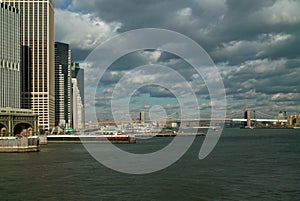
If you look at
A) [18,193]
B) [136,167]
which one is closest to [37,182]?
[18,193]

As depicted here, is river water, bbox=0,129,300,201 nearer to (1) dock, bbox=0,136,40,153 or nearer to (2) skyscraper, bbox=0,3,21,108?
(1) dock, bbox=0,136,40,153

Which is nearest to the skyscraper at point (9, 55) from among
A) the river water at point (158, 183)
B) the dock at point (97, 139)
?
the dock at point (97, 139)

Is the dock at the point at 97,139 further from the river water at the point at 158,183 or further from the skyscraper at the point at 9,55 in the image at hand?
the river water at the point at 158,183

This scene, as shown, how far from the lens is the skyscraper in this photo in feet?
543

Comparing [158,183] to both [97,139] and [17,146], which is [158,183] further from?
[97,139]

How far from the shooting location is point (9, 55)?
167500 mm

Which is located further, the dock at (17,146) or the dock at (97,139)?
the dock at (97,139)

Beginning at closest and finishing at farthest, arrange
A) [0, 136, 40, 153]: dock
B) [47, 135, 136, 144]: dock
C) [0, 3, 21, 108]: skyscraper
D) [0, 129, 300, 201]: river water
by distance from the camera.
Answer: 1. [0, 129, 300, 201]: river water
2. [0, 136, 40, 153]: dock
3. [47, 135, 136, 144]: dock
4. [0, 3, 21, 108]: skyscraper

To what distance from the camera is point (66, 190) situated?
36562mm

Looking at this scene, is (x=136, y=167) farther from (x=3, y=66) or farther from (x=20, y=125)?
(x=3, y=66)

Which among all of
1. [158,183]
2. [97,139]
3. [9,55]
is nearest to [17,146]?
[97,139]

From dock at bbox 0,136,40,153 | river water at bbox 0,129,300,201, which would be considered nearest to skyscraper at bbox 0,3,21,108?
dock at bbox 0,136,40,153

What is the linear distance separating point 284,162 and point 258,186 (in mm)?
21228

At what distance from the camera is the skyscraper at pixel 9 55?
543ft
